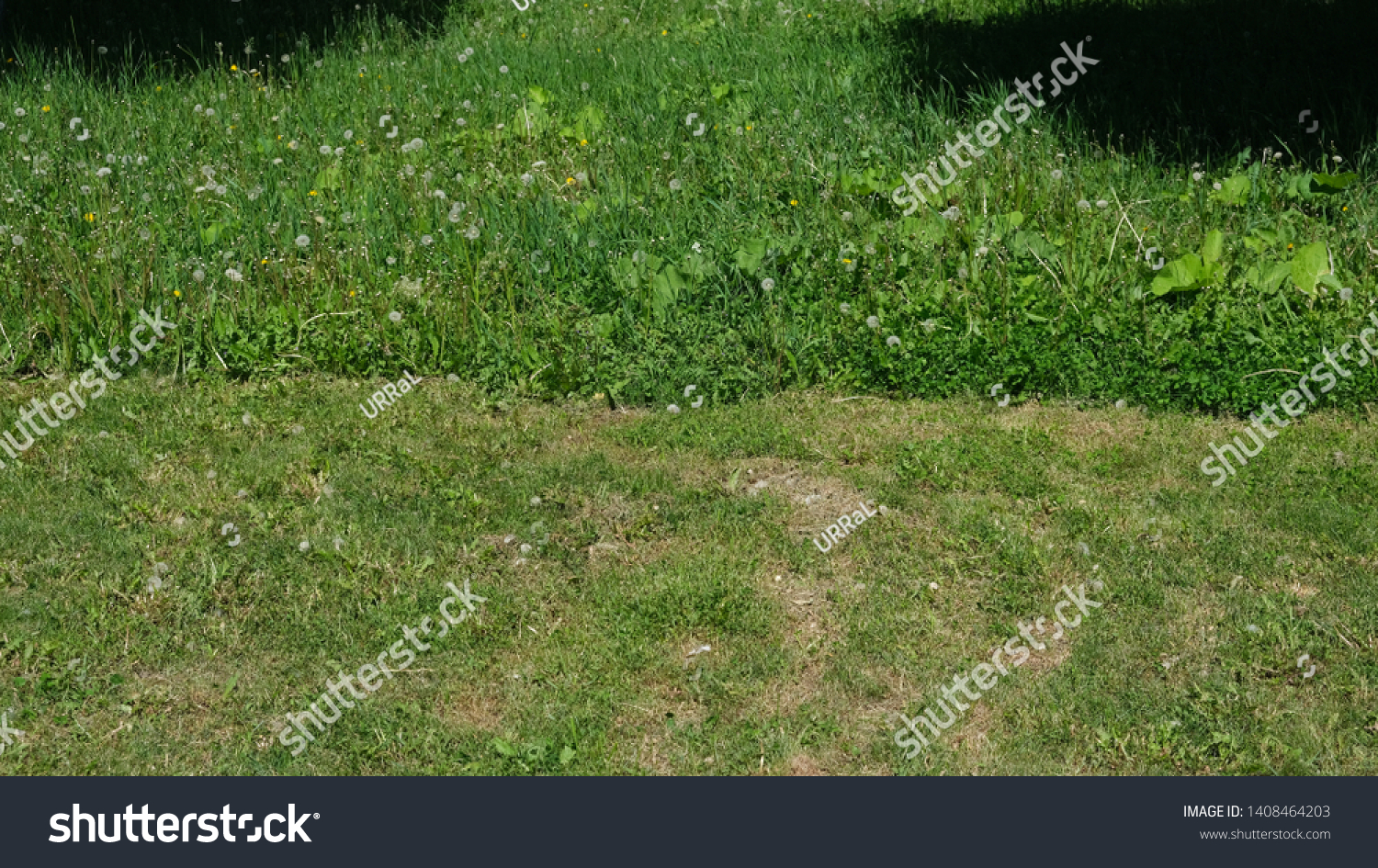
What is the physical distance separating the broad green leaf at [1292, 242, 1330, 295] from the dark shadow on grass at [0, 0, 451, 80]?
6.36 m

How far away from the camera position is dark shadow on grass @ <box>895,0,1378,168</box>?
770 centimetres

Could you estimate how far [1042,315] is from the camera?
6.38 metres

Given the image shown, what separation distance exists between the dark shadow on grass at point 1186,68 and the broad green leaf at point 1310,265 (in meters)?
1.04

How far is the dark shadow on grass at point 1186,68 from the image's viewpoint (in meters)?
7.70

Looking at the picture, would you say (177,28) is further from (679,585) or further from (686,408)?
(679,585)

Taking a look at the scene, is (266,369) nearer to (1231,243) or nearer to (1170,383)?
(1170,383)

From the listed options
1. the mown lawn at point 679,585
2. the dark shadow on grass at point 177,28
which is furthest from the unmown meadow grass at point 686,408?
the dark shadow on grass at point 177,28

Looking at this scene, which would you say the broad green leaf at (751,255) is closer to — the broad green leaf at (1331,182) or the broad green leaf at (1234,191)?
the broad green leaf at (1234,191)

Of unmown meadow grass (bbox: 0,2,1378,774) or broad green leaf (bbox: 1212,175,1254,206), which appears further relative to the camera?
broad green leaf (bbox: 1212,175,1254,206)

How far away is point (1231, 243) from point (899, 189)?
164cm

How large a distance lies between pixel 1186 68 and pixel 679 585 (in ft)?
17.9

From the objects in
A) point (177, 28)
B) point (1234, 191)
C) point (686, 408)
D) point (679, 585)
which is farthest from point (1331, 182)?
point (177, 28)

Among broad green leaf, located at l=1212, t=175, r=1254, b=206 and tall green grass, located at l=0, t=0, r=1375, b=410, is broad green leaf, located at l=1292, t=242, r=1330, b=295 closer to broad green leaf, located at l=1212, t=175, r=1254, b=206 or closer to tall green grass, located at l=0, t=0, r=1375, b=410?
tall green grass, located at l=0, t=0, r=1375, b=410

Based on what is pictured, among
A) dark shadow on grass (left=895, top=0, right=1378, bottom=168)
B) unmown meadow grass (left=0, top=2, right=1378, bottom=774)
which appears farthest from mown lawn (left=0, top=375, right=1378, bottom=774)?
dark shadow on grass (left=895, top=0, right=1378, bottom=168)
